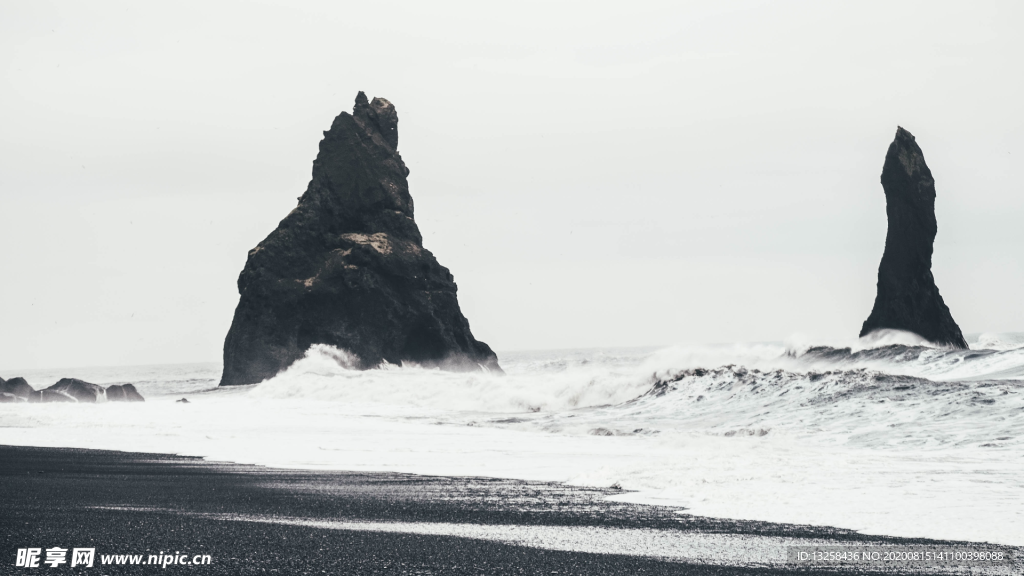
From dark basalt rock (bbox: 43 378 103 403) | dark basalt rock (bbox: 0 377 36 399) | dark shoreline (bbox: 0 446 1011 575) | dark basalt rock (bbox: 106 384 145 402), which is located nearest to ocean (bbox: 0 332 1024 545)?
dark shoreline (bbox: 0 446 1011 575)

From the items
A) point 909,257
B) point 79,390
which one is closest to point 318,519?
point 79,390

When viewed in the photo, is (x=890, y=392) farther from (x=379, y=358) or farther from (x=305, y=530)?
(x=379, y=358)

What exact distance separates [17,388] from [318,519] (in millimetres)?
26035

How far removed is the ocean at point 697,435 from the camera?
7.45 metres

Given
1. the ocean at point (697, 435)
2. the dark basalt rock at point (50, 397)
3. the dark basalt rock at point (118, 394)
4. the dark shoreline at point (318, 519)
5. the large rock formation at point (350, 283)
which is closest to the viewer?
the dark shoreline at point (318, 519)

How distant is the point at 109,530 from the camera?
5.93m

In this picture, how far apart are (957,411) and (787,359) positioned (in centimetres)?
2065

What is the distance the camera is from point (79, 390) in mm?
27469

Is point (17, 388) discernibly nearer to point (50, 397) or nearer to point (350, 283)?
point (50, 397)

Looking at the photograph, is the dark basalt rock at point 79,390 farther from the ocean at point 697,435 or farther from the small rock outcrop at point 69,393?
the ocean at point 697,435

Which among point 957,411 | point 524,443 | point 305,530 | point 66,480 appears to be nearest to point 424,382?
point 524,443

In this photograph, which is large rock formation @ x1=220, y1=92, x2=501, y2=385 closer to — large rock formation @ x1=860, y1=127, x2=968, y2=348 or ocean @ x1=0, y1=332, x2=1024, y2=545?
ocean @ x1=0, y1=332, x2=1024, y2=545

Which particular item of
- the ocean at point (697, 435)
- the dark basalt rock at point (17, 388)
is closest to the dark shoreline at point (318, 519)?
the ocean at point (697, 435)

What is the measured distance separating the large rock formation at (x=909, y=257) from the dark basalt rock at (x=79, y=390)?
111 ft
